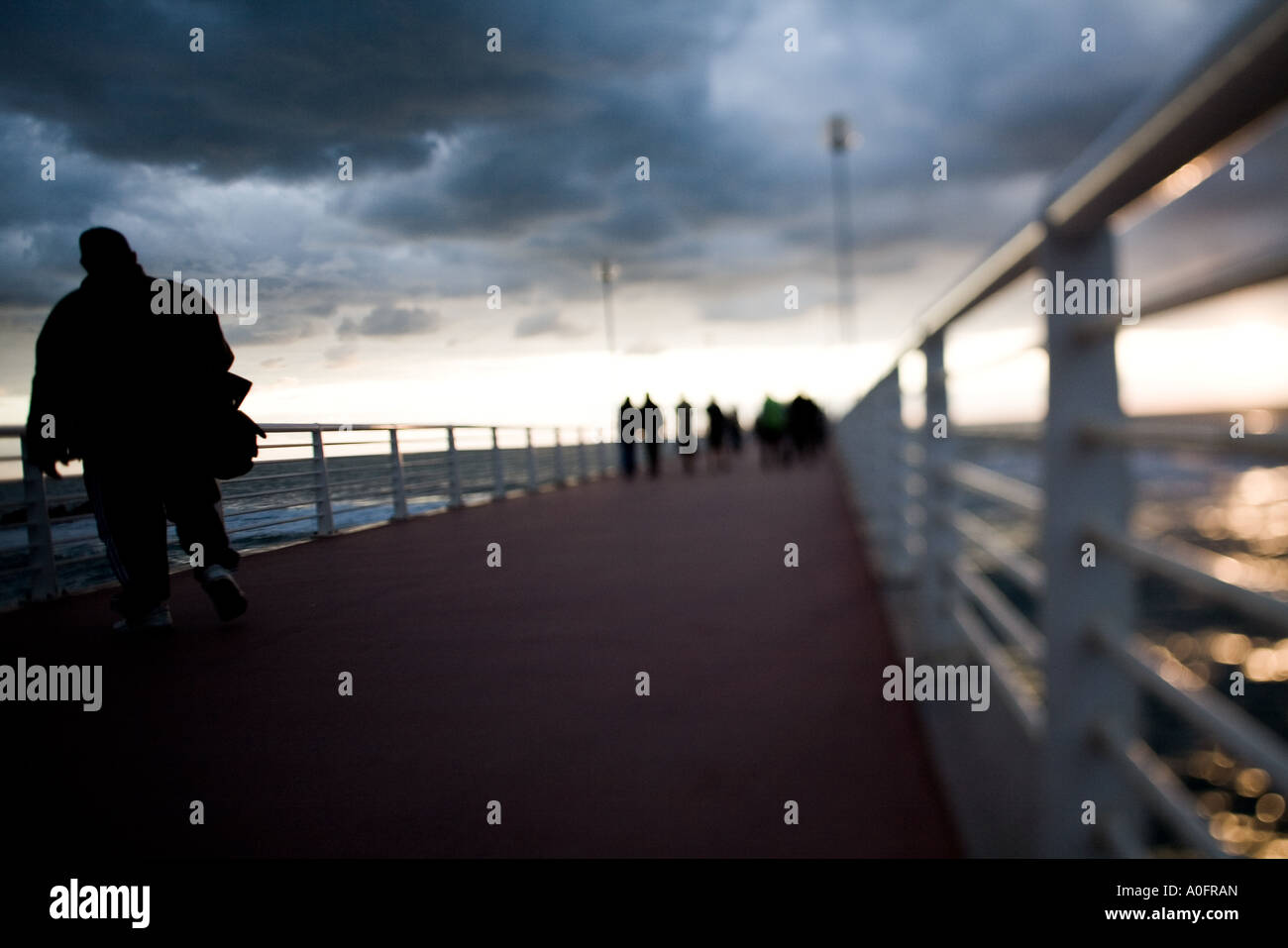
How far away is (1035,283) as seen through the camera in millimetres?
1827

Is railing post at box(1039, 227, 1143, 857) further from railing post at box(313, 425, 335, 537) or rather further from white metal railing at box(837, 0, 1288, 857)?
railing post at box(313, 425, 335, 537)

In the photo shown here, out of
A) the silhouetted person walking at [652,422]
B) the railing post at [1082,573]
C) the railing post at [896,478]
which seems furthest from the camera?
the silhouetted person walking at [652,422]

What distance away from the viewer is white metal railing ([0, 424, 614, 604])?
797 mm

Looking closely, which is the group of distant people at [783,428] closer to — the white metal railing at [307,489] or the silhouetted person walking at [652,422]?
the silhouetted person walking at [652,422]

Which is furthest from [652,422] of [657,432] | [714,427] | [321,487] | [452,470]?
[321,487]

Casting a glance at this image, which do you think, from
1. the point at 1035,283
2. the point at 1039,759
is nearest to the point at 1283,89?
the point at 1035,283

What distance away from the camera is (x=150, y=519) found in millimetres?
881

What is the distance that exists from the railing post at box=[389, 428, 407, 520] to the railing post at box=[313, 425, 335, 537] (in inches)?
2.7

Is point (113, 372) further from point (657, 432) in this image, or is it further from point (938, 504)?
point (657, 432)

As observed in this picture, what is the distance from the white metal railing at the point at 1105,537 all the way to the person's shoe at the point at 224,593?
1.07 meters

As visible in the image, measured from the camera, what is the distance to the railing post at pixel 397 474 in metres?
0.99

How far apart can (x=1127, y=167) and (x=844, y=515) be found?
9740mm

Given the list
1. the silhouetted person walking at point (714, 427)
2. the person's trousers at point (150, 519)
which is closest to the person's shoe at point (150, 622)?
the person's trousers at point (150, 519)
